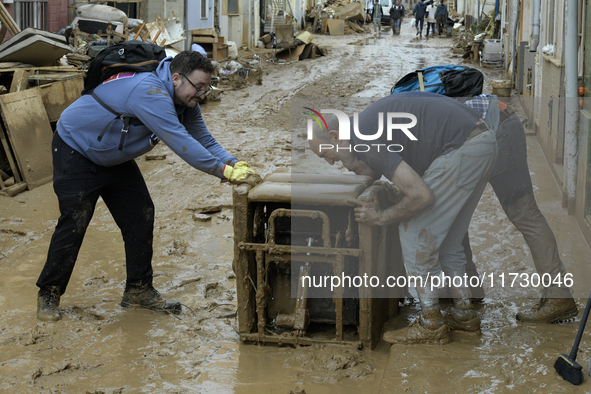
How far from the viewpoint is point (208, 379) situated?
357 cm

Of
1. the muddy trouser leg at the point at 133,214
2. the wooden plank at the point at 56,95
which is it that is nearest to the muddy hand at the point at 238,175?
the muddy trouser leg at the point at 133,214

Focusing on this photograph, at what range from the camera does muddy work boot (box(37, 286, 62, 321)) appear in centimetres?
430

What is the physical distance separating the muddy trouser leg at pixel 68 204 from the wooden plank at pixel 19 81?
14.2ft

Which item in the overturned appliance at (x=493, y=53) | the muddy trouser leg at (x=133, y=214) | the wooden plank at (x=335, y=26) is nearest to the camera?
the muddy trouser leg at (x=133, y=214)

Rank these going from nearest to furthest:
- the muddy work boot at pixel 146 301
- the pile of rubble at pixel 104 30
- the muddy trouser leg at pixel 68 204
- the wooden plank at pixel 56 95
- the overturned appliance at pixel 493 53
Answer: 1. the muddy trouser leg at pixel 68 204
2. the muddy work boot at pixel 146 301
3. the wooden plank at pixel 56 95
4. the pile of rubble at pixel 104 30
5. the overturned appliance at pixel 493 53

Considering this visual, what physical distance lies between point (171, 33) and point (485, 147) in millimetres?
14000

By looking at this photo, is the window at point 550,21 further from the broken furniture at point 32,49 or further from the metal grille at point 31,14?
the metal grille at point 31,14

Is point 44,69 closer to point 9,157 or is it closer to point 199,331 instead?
point 9,157

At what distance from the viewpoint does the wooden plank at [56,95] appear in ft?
27.2

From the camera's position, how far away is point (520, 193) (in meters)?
4.05

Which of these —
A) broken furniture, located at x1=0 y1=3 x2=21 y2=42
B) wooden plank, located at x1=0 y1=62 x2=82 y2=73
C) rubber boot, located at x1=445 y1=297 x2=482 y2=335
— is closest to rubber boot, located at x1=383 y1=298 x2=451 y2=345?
rubber boot, located at x1=445 y1=297 x2=482 y2=335

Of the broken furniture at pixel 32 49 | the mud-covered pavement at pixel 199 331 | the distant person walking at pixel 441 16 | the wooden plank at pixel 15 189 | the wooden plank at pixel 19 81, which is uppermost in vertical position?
the distant person walking at pixel 441 16

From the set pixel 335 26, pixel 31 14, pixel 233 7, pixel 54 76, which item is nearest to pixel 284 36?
pixel 233 7

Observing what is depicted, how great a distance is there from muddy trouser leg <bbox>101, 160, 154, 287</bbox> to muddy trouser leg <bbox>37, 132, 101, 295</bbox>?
167mm
